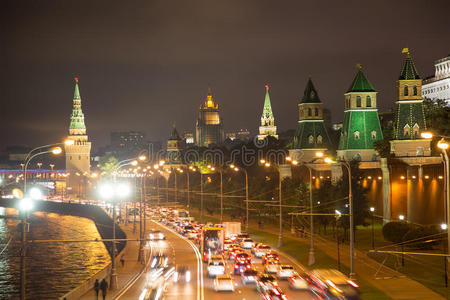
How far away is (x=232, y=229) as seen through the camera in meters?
72.5

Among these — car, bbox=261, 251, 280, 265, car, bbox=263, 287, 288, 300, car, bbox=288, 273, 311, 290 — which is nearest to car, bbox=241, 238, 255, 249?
car, bbox=261, 251, 280, 265

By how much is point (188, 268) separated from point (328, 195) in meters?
31.3

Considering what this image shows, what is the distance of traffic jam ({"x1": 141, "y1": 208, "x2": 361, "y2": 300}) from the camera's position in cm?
3509

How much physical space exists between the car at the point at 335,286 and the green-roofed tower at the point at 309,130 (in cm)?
7905

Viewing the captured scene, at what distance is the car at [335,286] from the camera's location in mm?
31172

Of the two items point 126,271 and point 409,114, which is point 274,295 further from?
point 409,114

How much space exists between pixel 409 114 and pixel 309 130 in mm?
35828

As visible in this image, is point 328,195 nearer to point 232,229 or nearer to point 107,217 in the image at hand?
point 232,229

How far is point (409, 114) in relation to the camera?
3238 inches

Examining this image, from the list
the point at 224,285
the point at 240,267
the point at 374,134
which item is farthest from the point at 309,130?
the point at 224,285

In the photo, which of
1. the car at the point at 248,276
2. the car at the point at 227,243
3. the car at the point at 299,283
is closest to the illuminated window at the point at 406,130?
the car at the point at 227,243

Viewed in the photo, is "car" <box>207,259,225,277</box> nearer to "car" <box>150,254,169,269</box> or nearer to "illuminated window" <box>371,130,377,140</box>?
"car" <box>150,254,169,269</box>

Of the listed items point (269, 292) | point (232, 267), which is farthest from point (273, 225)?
point (269, 292)

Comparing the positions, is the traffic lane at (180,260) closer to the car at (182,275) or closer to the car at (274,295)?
the car at (182,275)
